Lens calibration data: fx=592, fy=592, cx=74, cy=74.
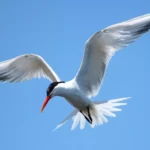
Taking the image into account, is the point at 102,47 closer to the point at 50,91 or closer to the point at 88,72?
the point at 88,72

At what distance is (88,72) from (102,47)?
659 mm

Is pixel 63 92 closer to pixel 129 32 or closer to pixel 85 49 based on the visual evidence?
pixel 85 49

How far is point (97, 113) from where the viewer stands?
1231cm

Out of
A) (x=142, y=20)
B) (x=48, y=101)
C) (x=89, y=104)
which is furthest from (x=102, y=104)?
(x=142, y=20)

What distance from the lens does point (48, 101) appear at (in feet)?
39.2

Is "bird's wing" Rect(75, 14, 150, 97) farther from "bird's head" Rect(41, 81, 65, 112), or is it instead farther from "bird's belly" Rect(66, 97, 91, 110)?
"bird's head" Rect(41, 81, 65, 112)

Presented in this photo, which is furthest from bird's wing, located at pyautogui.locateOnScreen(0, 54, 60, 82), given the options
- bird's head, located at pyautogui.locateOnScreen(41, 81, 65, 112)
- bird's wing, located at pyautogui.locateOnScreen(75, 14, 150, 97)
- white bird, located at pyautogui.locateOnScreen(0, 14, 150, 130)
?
bird's wing, located at pyautogui.locateOnScreen(75, 14, 150, 97)

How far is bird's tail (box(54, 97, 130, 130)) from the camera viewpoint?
1212cm

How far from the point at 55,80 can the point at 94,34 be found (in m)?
1.79

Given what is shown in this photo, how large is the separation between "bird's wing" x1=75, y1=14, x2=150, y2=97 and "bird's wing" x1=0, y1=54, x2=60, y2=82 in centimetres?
86

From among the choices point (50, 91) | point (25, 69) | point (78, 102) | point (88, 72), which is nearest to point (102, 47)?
point (88, 72)

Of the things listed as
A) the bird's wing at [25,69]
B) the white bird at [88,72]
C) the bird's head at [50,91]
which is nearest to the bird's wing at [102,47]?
the white bird at [88,72]

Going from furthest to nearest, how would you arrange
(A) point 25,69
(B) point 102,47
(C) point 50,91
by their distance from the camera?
(A) point 25,69
(C) point 50,91
(B) point 102,47

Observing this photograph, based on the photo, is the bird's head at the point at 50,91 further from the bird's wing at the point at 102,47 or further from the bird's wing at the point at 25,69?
the bird's wing at the point at 25,69
